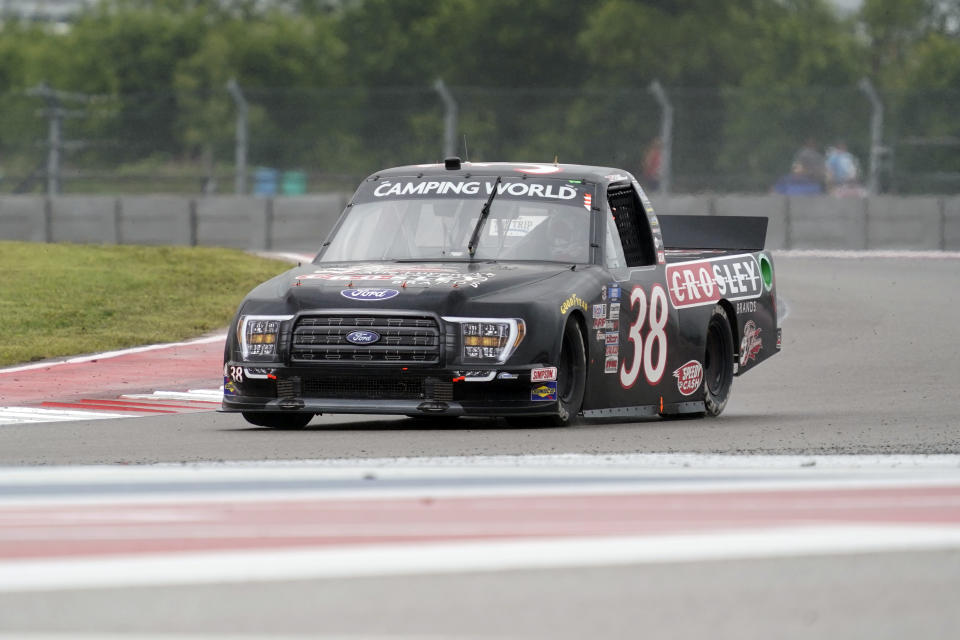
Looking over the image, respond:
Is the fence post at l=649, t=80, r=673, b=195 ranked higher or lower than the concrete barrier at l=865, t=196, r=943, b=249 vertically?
higher

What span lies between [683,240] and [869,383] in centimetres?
181

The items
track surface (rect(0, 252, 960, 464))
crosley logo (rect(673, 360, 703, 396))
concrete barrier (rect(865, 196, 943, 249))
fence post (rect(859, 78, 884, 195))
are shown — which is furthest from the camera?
fence post (rect(859, 78, 884, 195))

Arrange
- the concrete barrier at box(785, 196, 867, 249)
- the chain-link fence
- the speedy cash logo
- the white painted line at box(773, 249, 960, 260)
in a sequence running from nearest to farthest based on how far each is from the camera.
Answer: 1. the speedy cash logo
2. the white painted line at box(773, 249, 960, 260)
3. the concrete barrier at box(785, 196, 867, 249)
4. the chain-link fence

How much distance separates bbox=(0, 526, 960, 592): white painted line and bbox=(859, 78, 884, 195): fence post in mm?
25523

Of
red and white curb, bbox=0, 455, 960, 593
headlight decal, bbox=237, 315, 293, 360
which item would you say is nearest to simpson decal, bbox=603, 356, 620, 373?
headlight decal, bbox=237, 315, 293, 360

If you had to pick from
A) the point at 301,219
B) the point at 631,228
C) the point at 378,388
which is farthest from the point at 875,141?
the point at 378,388

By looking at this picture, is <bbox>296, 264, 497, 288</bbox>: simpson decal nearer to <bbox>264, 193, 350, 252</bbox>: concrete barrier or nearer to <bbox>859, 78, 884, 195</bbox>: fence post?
<bbox>264, 193, 350, 252</bbox>: concrete barrier

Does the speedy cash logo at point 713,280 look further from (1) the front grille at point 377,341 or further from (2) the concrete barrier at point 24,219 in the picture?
(2) the concrete barrier at point 24,219

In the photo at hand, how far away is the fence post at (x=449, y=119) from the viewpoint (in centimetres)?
3098

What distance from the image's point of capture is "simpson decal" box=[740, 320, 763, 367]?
1304cm

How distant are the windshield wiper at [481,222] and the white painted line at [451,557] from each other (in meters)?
5.02

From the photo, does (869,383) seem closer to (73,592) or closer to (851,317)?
(851,317)

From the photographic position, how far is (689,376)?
480 inches

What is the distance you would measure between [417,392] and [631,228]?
2308mm
